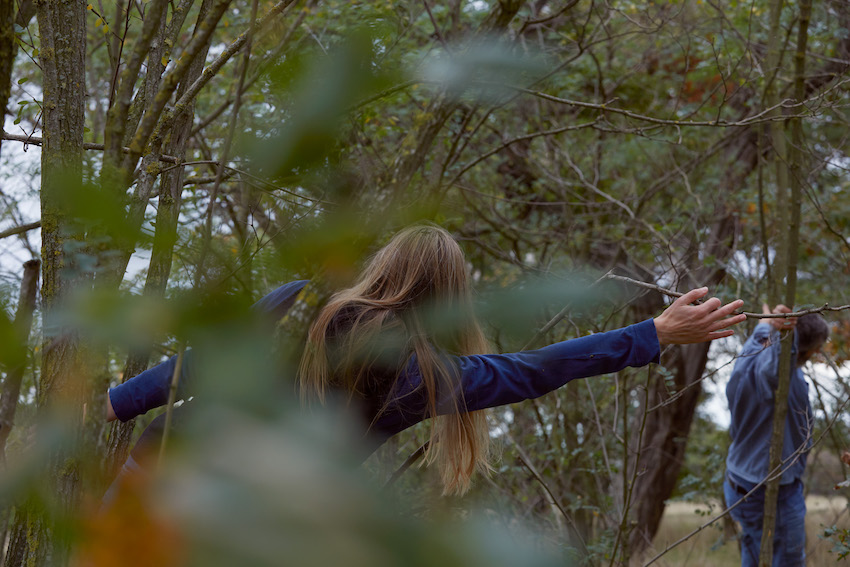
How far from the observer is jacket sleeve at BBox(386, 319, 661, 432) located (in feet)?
5.36

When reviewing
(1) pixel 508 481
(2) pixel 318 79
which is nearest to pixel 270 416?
(2) pixel 318 79

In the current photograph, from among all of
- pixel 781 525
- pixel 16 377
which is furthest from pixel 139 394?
pixel 781 525

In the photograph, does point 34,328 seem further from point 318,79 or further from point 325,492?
point 325,492

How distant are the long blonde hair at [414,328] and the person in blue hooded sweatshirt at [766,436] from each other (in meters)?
2.66

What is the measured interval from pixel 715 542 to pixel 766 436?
7.49 ft

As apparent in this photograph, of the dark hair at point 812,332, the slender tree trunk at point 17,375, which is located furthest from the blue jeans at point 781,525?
the slender tree trunk at point 17,375

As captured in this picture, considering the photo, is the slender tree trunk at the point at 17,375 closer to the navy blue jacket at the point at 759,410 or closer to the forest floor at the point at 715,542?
the navy blue jacket at the point at 759,410

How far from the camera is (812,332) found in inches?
155

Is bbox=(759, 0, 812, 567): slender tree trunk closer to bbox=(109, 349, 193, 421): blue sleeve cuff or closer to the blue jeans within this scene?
the blue jeans

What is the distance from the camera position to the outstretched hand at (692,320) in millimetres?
1756

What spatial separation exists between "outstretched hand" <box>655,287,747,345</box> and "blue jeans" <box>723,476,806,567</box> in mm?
2652

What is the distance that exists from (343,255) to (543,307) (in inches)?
7.5

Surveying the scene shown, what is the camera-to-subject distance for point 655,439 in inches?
254

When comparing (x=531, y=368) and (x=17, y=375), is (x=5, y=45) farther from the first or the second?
(x=531, y=368)
